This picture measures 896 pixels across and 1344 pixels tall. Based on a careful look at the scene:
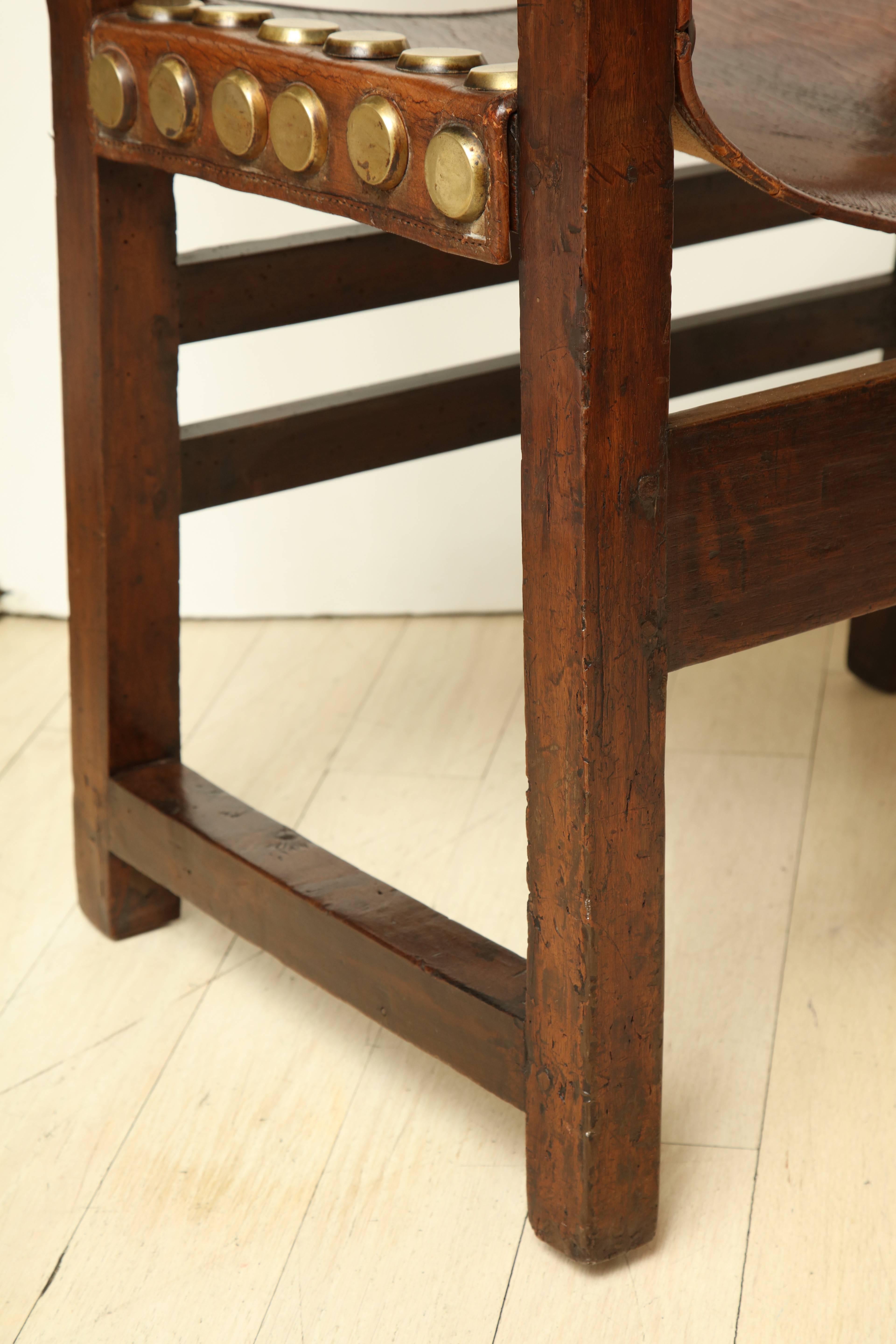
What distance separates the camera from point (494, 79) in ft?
2.35

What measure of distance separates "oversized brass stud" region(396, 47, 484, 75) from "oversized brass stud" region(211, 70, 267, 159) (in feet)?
0.34

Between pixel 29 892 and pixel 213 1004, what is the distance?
236 mm

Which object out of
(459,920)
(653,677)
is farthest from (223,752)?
(653,677)

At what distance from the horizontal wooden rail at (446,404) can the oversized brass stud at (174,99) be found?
25 centimetres

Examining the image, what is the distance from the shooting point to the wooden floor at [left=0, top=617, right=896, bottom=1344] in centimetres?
85

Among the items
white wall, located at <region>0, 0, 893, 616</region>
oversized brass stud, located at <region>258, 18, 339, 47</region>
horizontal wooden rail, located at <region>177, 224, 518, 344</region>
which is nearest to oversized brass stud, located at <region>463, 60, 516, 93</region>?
oversized brass stud, located at <region>258, 18, 339, 47</region>

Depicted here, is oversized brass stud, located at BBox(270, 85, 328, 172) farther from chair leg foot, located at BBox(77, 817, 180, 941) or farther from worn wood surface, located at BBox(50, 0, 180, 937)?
chair leg foot, located at BBox(77, 817, 180, 941)

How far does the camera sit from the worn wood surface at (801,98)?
736mm

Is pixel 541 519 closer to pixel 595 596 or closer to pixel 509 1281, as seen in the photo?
pixel 595 596

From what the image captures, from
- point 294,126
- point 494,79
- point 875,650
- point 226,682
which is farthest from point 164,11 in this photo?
point 875,650

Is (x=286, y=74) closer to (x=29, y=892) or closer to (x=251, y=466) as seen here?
(x=251, y=466)

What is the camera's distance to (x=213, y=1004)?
3.68 feet

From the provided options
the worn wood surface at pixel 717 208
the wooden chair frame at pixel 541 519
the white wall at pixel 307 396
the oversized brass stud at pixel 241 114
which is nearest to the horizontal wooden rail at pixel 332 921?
the wooden chair frame at pixel 541 519

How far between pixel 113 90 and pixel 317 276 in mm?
215
